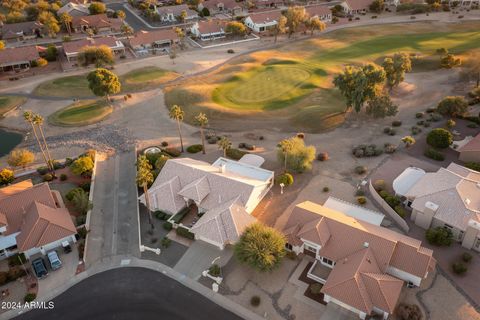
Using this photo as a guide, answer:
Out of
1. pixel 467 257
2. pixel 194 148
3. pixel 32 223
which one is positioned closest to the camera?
pixel 467 257

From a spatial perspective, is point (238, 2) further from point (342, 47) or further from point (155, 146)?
point (155, 146)

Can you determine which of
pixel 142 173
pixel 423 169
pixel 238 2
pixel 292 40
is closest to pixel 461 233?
pixel 423 169

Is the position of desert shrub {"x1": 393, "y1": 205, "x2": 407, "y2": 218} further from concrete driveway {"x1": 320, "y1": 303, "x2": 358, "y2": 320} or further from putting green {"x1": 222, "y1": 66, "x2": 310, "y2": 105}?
putting green {"x1": 222, "y1": 66, "x2": 310, "y2": 105}

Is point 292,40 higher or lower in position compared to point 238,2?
lower

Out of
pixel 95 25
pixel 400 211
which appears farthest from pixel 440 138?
pixel 95 25

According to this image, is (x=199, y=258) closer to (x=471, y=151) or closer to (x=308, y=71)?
(x=471, y=151)

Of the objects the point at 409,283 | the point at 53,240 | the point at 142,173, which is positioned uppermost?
the point at 142,173

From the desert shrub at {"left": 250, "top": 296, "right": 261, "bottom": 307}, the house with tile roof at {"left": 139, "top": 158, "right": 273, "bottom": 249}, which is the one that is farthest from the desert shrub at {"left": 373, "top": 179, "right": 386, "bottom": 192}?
the desert shrub at {"left": 250, "top": 296, "right": 261, "bottom": 307}
